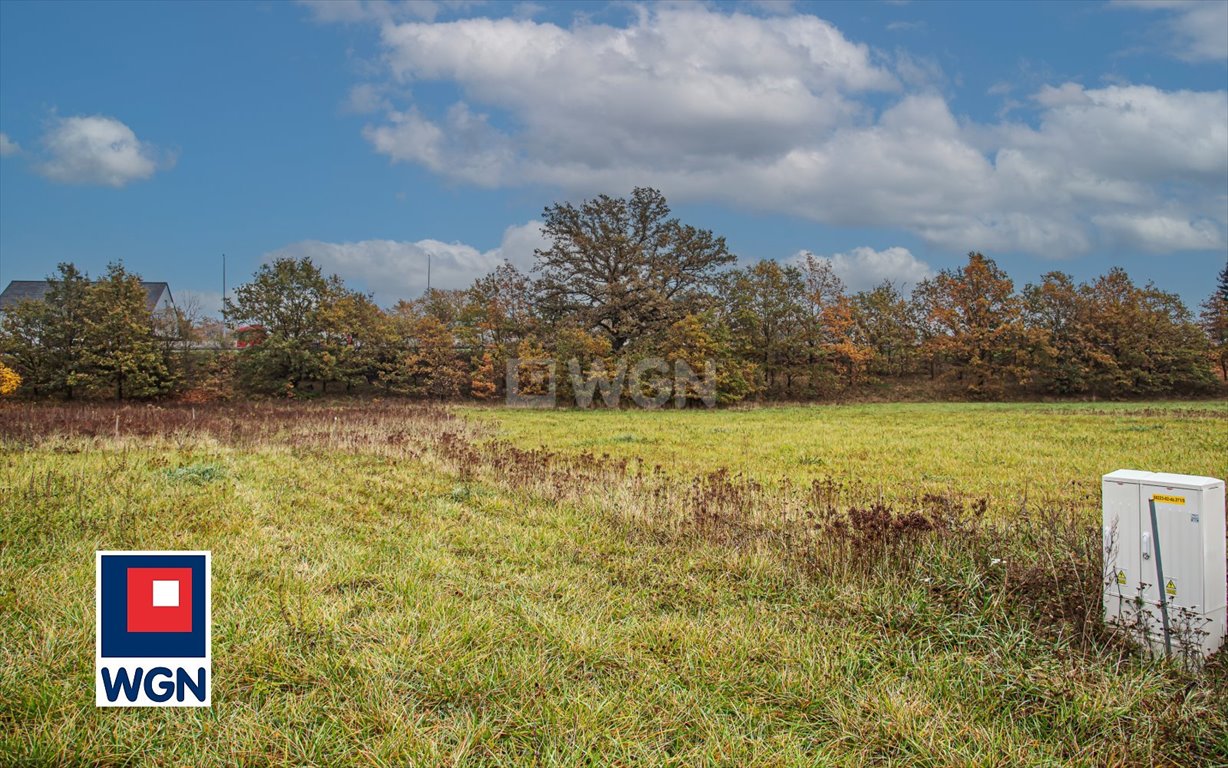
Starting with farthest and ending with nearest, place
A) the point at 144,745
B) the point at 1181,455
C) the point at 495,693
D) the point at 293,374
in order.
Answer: the point at 293,374
the point at 1181,455
the point at 495,693
the point at 144,745

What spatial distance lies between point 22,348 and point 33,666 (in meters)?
47.4

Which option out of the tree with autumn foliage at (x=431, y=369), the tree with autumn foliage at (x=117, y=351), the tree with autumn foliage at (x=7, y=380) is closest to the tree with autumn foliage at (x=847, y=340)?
the tree with autumn foliage at (x=431, y=369)

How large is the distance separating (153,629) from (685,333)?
39.7 m

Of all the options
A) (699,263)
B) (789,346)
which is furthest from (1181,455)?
(699,263)

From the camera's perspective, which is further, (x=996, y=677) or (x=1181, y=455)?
(x=1181, y=455)

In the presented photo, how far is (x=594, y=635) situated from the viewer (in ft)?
14.6

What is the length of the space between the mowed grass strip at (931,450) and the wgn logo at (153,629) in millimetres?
7065

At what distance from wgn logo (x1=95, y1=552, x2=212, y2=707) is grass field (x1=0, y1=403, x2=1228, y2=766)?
115 millimetres

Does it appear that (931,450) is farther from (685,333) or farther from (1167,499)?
(685,333)

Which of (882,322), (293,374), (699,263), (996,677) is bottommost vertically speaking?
(996,677)

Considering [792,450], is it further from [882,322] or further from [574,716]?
[882,322]

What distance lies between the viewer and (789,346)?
4775 cm

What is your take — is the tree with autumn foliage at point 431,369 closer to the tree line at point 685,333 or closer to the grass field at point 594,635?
the tree line at point 685,333

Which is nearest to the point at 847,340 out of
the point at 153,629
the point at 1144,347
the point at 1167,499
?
the point at 1144,347
